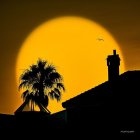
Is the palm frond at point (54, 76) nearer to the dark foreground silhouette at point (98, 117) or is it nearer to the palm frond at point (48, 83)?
the palm frond at point (48, 83)

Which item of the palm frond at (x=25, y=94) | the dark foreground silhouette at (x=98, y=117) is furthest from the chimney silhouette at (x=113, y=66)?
the palm frond at (x=25, y=94)

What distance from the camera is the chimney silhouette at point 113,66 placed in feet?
113

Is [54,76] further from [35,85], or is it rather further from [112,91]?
[112,91]

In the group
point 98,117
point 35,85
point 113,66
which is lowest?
point 98,117

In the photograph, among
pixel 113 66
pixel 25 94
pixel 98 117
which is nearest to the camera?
pixel 98 117

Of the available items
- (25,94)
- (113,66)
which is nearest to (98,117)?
(113,66)

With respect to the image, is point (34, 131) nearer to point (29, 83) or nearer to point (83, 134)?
point (83, 134)

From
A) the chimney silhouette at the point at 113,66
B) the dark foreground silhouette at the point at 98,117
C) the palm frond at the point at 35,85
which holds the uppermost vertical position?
the palm frond at the point at 35,85

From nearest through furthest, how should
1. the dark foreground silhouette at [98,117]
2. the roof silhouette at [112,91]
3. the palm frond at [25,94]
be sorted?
the dark foreground silhouette at [98,117] < the roof silhouette at [112,91] < the palm frond at [25,94]

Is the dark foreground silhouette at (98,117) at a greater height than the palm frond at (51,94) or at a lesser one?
lesser

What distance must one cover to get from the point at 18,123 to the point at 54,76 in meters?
Result: 28.0

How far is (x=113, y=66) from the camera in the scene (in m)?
35.1

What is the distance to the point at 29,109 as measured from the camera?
3775cm

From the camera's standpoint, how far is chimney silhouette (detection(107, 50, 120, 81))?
1355 inches
